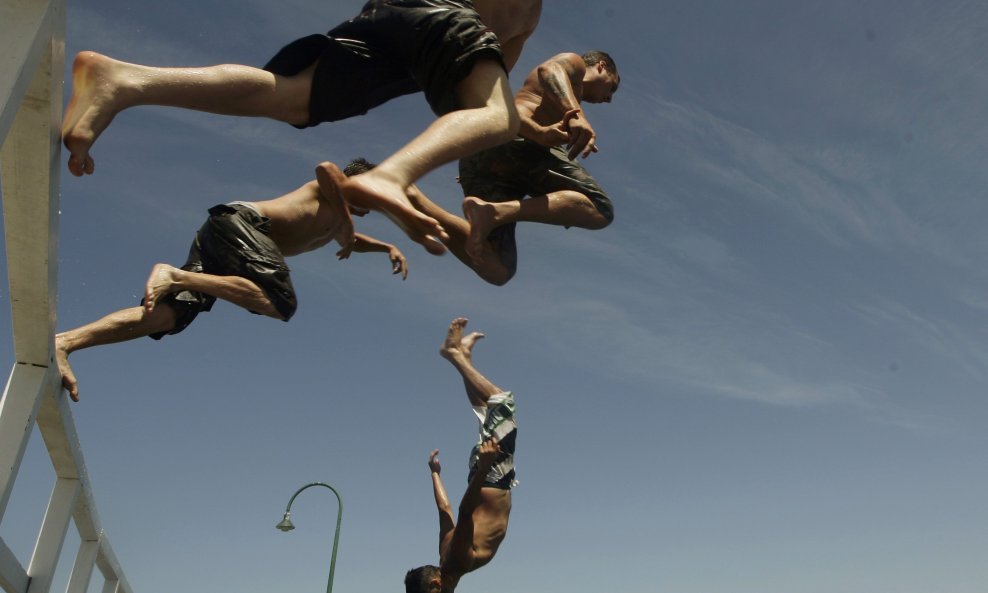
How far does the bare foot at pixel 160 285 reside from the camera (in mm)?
3867

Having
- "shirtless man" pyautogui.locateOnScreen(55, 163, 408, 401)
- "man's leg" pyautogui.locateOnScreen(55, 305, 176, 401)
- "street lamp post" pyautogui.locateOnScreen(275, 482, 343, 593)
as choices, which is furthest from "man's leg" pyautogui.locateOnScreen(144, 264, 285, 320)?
"street lamp post" pyautogui.locateOnScreen(275, 482, 343, 593)

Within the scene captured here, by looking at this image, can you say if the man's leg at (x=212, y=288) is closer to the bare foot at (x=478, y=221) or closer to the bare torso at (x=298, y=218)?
the bare torso at (x=298, y=218)

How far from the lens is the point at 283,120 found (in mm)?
3281

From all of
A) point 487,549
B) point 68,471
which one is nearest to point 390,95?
point 68,471

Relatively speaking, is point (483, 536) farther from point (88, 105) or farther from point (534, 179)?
point (88, 105)

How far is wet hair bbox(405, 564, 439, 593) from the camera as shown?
7.23 metres

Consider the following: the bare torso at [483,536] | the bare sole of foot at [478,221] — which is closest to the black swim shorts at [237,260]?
the bare sole of foot at [478,221]

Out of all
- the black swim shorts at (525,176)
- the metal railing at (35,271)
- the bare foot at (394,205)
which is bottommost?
the metal railing at (35,271)

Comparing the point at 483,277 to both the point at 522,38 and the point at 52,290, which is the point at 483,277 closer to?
the point at 522,38

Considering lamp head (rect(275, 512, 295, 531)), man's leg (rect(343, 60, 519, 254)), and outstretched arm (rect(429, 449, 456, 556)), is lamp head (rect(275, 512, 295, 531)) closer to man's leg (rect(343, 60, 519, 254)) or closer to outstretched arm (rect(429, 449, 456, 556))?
outstretched arm (rect(429, 449, 456, 556))

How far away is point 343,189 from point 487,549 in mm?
5263

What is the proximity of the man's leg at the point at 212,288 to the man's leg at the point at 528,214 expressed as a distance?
1.01m

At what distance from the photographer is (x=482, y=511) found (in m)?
7.19

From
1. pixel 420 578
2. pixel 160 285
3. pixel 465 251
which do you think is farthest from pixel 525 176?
pixel 420 578
